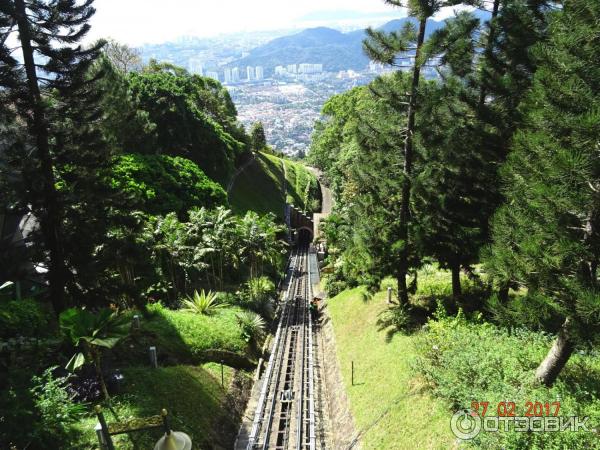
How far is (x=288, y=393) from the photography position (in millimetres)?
17109

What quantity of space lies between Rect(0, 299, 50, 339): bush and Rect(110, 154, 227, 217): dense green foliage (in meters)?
12.2

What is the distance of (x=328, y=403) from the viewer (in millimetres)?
17016

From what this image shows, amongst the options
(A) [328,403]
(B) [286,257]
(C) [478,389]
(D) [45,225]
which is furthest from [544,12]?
(B) [286,257]

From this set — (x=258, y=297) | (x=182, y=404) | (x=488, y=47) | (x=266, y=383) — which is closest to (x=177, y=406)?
(x=182, y=404)

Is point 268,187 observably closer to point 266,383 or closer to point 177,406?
point 266,383

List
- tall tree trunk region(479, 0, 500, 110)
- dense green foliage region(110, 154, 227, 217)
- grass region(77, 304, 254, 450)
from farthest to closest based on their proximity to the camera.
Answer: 1. dense green foliage region(110, 154, 227, 217)
2. tall tree trunk region(479, 0, 500, 110)
3. grass region(77, 304, 254, 450)

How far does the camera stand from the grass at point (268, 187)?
49.3m

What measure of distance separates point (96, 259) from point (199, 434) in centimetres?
667

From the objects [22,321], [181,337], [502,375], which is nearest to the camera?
[502,375]

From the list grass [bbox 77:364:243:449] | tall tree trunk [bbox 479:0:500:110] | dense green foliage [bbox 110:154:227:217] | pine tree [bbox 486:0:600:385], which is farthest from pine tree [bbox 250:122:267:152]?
pine tree [bbox 486:0:600:385]

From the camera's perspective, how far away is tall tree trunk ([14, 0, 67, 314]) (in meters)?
12.1

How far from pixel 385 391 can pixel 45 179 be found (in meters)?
12.7
